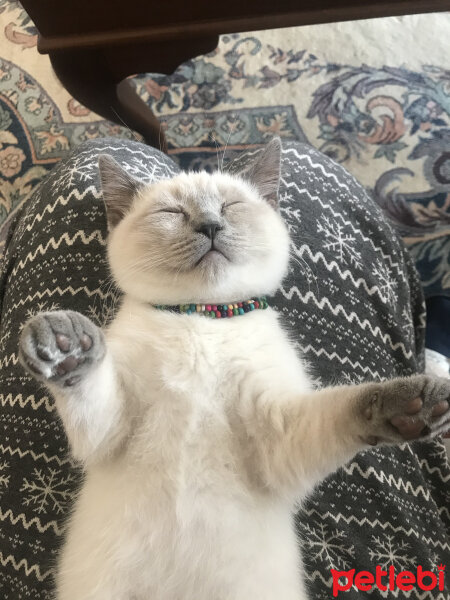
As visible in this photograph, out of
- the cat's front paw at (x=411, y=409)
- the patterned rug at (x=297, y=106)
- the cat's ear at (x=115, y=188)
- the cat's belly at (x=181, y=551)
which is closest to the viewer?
the cat's front paw at (x=411, y=409)

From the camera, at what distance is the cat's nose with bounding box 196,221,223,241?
871 mm

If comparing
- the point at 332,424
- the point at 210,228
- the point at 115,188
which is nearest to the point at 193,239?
the point at 210,228

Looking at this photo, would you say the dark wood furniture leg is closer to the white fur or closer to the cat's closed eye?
the cat's closed eye

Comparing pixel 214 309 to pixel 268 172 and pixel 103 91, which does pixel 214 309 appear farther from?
pixel 103 91

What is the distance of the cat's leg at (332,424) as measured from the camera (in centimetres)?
65

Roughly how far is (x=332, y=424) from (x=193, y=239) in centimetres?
38

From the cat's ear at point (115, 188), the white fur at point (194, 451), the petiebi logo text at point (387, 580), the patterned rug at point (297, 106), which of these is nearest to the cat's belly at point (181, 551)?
the white fur at point (194, 451)

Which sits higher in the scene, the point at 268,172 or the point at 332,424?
the point at 268,172

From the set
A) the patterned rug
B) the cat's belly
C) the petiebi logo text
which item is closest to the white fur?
the cat's belly

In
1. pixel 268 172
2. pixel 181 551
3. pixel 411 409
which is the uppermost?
pixel 268 172

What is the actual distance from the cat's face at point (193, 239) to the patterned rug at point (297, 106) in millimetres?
700

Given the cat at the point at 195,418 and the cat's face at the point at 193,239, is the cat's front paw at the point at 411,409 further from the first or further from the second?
the cat's face at the point at 193,239

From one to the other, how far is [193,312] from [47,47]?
2.23 feet

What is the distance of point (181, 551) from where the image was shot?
77cm
